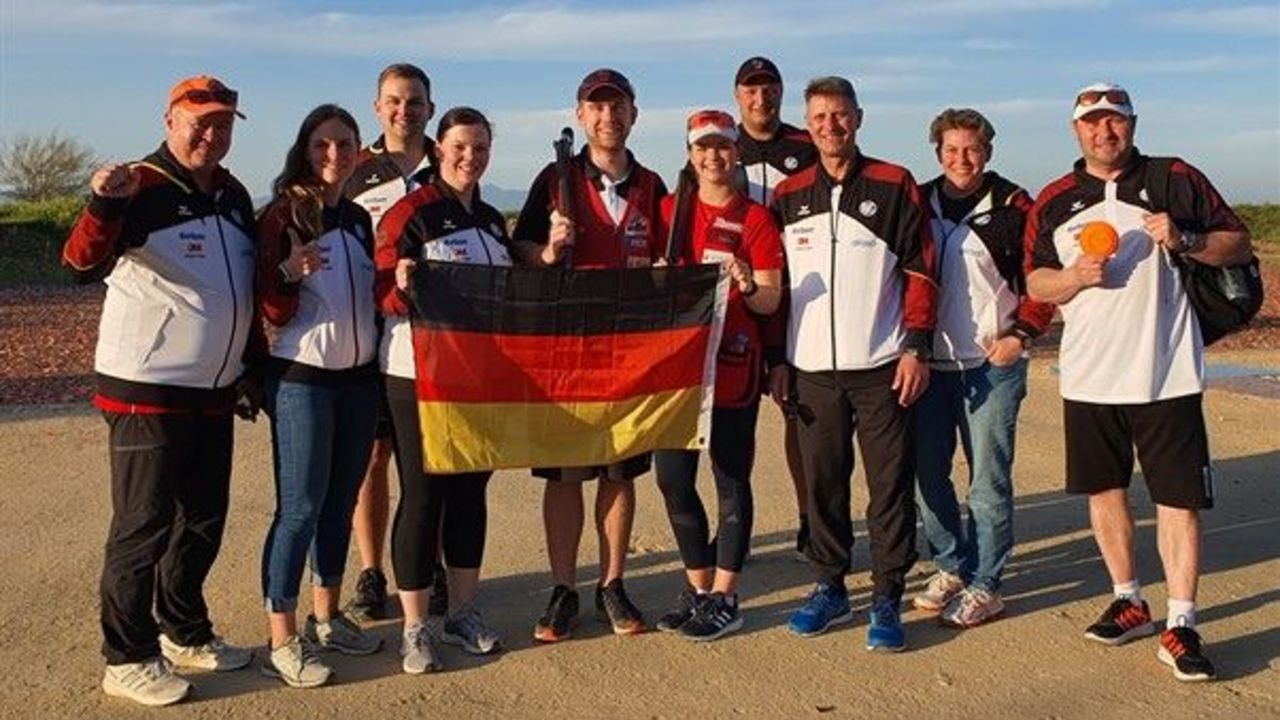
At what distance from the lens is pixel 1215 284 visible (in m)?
5.69

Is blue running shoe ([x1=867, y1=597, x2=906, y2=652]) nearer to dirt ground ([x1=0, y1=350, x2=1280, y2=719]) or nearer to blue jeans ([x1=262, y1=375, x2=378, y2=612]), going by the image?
dirt ground ([x1=0, y1=350, x2=1280, y2=719])

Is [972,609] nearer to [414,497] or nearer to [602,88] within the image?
[414,497]

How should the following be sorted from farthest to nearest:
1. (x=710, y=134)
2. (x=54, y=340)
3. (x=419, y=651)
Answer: (x=54, y=340) → (x=710, y=134) → (x=419, y=651)

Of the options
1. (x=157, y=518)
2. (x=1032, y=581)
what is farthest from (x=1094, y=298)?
(x=157, y=518)

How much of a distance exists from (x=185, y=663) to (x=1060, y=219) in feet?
14.7

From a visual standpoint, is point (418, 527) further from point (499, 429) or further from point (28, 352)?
point (28, 352)

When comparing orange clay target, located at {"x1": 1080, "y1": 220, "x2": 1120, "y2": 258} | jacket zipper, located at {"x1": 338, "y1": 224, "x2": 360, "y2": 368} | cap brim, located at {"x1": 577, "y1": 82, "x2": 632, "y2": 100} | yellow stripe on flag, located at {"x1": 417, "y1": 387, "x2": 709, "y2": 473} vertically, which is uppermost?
cap brim, located at {"x1": 577, "y1": 82, "x2": 632, "y2": 100}

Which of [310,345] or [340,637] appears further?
[340,637]

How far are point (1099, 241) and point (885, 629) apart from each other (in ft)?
6.61

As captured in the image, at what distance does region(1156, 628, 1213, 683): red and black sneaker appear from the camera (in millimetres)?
5469

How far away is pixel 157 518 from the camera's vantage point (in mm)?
5277

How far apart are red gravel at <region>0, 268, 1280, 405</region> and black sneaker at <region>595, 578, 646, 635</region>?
8.39m

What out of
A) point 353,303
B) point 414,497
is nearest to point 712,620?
point 414,497

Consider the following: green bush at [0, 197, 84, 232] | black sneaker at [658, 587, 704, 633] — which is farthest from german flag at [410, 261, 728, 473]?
green bush at [0, 197, 84, 232]
